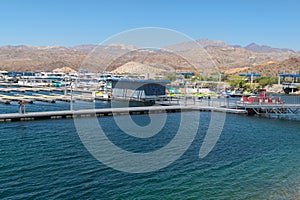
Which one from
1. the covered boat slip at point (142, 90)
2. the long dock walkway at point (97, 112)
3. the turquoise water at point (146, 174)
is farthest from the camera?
the covered boat slip at point (142, 90)

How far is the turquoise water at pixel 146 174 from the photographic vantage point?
667 inches

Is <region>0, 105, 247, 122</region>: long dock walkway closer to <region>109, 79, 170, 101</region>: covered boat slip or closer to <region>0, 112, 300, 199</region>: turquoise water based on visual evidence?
<region>0, 112, 300, 199</region>: turquoise water

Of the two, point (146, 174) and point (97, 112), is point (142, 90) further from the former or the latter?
point (146, 174)

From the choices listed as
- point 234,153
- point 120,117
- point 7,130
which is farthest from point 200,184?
point 120,117

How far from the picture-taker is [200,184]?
1856 cm

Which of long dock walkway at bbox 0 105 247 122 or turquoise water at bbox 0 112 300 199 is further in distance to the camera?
long dock walkway at bbox 0 105 247 122

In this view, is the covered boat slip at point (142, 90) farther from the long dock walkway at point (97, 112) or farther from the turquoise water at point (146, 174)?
the turquoise water at point (146, 174)

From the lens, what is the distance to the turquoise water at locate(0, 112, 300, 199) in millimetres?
16938

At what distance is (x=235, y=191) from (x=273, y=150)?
1104 centimetres

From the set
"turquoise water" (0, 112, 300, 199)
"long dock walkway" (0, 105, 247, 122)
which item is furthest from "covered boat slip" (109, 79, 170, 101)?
"turquoise water" (0, 112, 300, 199)

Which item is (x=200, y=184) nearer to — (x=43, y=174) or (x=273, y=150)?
(x=43, y=174)

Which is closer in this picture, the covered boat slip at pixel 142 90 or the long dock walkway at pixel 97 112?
the long dock walkway at pixel 97 112

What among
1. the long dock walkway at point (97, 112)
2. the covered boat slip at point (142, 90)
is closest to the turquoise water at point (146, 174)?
the long dock walkway at point (97, 112)

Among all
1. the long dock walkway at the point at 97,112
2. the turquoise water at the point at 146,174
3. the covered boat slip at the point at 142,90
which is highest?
the covered boat slip at the point at 142,90
